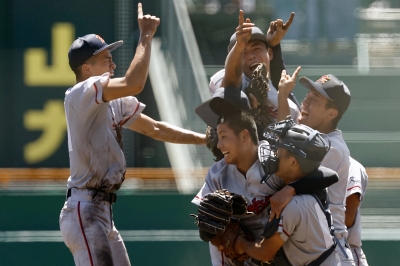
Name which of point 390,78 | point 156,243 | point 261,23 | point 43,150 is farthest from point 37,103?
point 390,78

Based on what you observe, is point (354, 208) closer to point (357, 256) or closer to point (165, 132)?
point (357, 256)

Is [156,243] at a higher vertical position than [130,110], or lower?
lower

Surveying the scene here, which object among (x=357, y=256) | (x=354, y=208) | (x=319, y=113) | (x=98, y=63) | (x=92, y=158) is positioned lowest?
(x=357, y=256)

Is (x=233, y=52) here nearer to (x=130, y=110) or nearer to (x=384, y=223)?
(x=130, y=110)

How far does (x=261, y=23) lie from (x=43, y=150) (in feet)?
6.01

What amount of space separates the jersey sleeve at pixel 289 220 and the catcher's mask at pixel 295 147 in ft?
0.71

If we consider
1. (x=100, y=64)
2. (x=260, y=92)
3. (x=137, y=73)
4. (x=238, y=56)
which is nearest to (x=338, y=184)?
(x=260, y=92)

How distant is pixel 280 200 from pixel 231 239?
296mm

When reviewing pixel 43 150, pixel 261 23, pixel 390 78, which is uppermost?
pixel 261 23

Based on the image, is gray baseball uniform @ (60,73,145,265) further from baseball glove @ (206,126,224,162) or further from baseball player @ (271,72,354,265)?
baseball player @ (271,72,354,265)

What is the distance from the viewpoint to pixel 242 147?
12.1ft

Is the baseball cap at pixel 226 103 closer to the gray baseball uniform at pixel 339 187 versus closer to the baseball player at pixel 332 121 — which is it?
the baseball player at pixel 332 121

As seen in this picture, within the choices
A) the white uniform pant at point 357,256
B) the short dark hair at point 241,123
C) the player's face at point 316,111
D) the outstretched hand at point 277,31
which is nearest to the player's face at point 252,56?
the outstretched hand at point 277,31

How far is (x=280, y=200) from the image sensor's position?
11.4 ft
